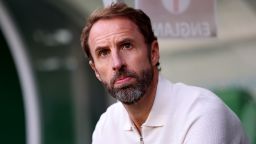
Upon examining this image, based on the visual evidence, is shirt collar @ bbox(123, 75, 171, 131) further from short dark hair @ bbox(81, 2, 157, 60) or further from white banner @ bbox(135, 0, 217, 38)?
white banner @ bbox(135, 0, 217, 38)

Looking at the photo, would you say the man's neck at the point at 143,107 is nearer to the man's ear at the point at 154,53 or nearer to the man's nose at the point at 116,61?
the man's ear at the point at 154,53

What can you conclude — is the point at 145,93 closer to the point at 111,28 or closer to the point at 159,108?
the point at 159,108

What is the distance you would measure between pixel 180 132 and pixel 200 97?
0.13 m

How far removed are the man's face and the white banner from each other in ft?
2.79

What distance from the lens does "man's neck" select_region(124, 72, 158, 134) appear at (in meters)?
2.29

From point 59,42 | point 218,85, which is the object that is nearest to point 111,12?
point 218,85

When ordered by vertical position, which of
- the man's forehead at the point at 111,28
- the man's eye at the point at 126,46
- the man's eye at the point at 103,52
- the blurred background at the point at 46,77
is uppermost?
the man's forehead at the point at 111,28

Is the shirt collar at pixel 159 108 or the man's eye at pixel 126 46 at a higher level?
the man's eye at pixel 126 46

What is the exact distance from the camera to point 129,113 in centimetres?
235

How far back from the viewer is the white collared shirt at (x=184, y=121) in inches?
84.9

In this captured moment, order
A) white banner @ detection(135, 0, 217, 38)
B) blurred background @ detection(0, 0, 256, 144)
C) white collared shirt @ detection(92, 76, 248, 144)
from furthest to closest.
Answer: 1. blurred background @ detection(0, 0, 256, 144)
2. white banner @ detection(135, 0, 217, 38)
3. white collared shirt @ detection(92, 76, 248, 144)

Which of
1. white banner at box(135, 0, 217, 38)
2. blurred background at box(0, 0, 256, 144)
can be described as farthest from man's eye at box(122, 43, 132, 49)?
blurred background at box(0, 0, 256, 144)

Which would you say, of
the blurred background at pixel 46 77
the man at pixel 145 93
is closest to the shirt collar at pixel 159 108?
the man at pixel 145 93

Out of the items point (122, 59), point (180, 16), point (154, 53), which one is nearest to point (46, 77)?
point (180, 16)
